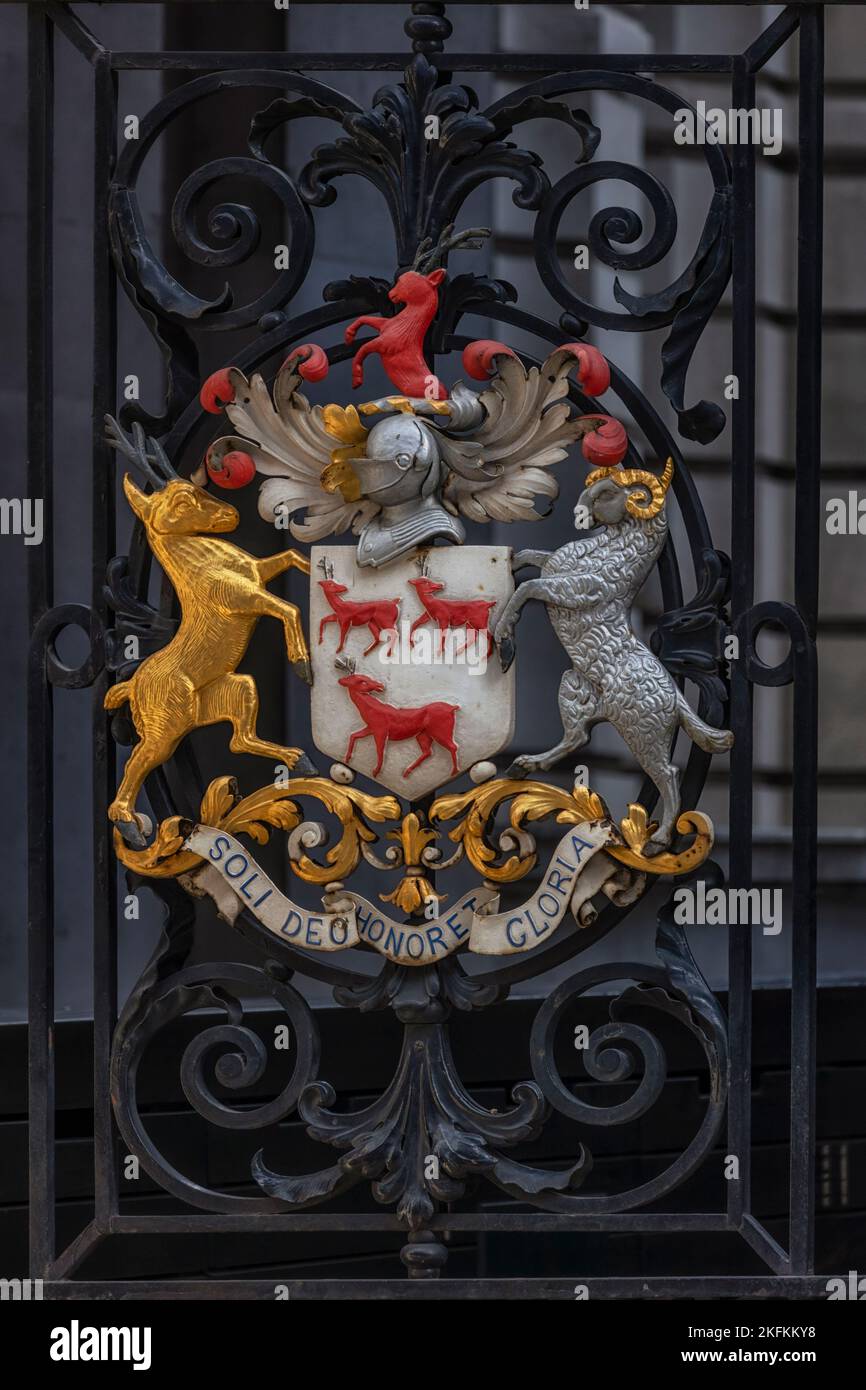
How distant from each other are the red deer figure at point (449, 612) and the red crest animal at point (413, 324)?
46cm

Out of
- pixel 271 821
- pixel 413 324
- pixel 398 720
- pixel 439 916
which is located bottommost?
pixel 439 916

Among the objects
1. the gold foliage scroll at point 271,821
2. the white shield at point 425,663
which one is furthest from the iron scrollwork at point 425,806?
the white shield at point 425,663

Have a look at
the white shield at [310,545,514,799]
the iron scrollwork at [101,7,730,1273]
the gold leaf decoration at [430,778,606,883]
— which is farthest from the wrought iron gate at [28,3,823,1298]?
the white shield at [310,545,514,799]

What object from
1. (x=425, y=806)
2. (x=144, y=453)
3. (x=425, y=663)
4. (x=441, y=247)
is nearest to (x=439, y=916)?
(x=425, y=806)

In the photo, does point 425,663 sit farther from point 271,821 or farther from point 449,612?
point 271,821

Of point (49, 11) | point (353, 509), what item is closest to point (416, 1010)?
point (353, 509)

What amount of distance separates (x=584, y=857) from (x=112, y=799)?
118 centimetres

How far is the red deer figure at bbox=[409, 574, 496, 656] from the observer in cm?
425

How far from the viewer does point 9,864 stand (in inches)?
231

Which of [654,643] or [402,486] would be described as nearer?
[402,486]

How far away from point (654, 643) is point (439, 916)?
2.76 feet

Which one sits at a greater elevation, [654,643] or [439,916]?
[654,643]

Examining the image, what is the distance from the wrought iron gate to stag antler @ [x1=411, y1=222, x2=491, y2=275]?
5 cm

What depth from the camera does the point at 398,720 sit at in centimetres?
425
